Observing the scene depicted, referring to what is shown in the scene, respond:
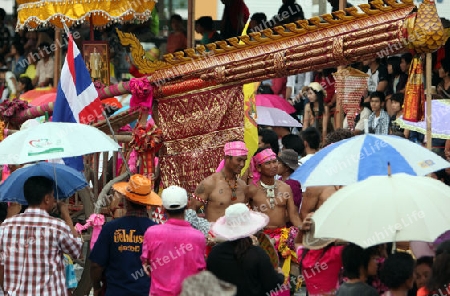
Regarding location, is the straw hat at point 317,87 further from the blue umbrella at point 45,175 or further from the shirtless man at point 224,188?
the blue umbrella at point 45,175

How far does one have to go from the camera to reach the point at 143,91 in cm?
1294

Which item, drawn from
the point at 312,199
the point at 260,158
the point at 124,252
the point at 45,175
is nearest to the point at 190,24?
the point at 260,158

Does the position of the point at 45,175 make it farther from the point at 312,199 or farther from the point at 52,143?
the point at 312,199

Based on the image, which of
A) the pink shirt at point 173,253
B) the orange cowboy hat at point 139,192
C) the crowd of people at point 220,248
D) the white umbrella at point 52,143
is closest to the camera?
the crowd of people at point 220,248

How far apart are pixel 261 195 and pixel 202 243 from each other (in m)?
2.75

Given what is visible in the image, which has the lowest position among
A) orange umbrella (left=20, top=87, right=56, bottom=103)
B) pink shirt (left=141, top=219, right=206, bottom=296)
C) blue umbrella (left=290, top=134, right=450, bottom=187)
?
orange umbrella (left=20, top=87, right=56, bottom=103)

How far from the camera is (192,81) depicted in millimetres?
12617

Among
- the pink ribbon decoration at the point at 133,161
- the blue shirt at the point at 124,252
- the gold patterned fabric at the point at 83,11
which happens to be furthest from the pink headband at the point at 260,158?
the gold patterned fabric at the point at 83,11

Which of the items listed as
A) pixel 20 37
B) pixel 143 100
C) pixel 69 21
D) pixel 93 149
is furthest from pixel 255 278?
pixel 20 37

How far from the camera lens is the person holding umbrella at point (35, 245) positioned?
906 centimetres

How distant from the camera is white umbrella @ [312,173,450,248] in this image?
7.61 meters

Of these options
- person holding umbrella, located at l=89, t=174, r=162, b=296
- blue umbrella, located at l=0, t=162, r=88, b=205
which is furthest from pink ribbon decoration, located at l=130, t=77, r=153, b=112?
person holding umbrella, located at l=89, t=174, r=162, b=296

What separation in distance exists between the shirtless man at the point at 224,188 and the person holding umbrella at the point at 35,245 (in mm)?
2423

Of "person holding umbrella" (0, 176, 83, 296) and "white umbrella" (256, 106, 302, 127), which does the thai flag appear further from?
"white umbrella" (256, 106, 302, 127)
